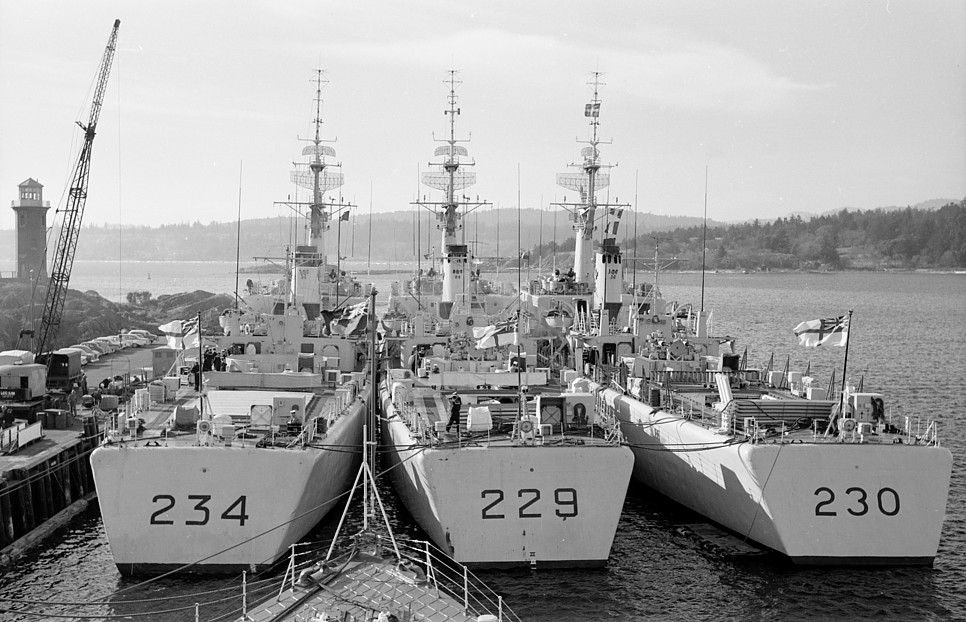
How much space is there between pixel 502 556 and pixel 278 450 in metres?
4.84

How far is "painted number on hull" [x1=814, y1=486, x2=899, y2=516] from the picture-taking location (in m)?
19.2

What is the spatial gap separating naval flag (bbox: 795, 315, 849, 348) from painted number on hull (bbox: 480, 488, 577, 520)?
7.34 m

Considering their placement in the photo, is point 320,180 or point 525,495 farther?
point 320,180

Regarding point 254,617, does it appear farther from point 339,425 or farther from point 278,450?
point 339,425

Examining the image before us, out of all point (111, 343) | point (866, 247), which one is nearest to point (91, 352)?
point (111, 343)

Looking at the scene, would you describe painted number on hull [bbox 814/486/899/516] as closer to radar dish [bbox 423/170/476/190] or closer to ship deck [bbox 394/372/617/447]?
ship deck [bbox 394/372/617/447]

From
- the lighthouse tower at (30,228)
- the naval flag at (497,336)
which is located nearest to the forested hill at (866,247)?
the lighthouse tower at (30,228)

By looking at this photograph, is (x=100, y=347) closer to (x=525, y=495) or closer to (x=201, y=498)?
(x=201, y=498)

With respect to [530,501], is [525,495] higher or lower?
higher

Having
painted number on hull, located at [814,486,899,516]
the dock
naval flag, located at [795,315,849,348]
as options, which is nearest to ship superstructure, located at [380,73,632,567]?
painted number on hull, located at [814,486,899,516]

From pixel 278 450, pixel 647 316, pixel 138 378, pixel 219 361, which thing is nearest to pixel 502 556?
pixel 278 450

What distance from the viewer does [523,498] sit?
18.8 meters

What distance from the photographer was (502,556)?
62.0 ft

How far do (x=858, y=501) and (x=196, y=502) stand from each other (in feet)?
42.7
